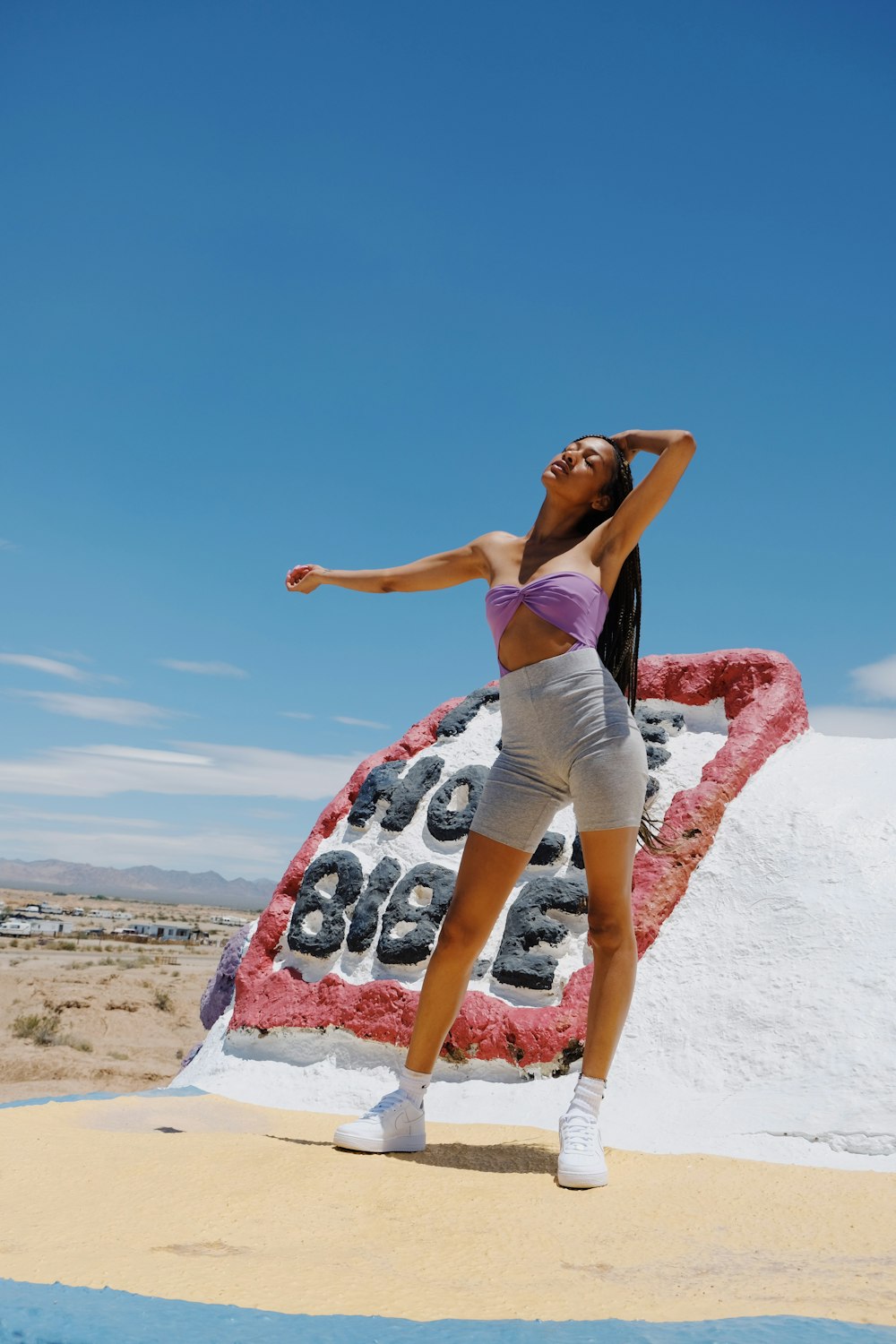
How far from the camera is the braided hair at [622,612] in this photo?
3.28 metres

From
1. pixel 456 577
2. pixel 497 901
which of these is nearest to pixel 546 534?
pixel 456 577

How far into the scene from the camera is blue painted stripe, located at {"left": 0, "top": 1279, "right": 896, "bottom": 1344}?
1553mm

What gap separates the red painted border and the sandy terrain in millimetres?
4023

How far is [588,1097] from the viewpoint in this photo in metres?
2.79

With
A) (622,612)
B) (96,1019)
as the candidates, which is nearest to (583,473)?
(622,612)

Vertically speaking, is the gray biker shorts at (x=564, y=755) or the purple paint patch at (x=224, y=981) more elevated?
the gray biker shorts at (x=564, y=755)

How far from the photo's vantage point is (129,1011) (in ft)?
53.6

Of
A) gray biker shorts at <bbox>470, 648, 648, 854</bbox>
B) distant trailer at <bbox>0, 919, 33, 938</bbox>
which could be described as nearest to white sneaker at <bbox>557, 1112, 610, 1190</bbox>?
gray biker shorts at <bbox>470, 648, 648, 854</bbox>

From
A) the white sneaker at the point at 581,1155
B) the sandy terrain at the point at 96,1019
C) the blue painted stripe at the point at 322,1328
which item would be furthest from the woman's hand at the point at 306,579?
the sandy terrain at the point at 96,1019

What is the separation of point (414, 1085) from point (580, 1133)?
0.54 metres

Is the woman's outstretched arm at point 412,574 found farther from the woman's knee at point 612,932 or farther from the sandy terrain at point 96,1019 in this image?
the sandy terrain at point 96,1019

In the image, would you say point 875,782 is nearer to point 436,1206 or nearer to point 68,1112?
point 436,1206

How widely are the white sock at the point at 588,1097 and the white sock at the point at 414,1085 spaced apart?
18.0 inches

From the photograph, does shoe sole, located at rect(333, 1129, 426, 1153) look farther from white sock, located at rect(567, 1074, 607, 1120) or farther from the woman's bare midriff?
the woman's bare midriff
